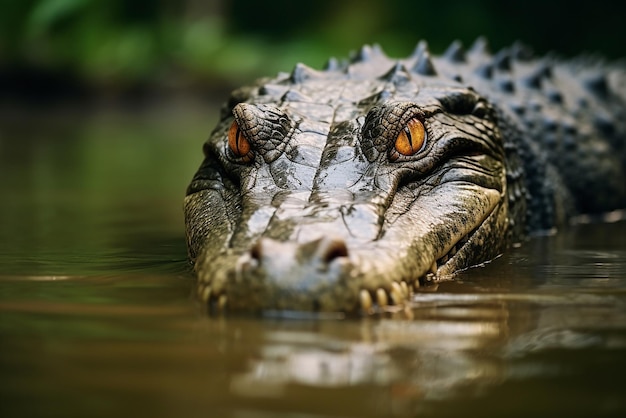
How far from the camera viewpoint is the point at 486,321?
8.80ft

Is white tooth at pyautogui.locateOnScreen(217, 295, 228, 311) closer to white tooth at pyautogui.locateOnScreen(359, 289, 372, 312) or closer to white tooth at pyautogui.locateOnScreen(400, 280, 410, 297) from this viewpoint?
white tooth at pyautogui.locateOnScreen(359, 289, 372, 312)

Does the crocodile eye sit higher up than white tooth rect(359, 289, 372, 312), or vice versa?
the crocodile eye

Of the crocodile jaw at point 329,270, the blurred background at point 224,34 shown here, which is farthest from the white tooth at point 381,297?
the blurred background at point 224,34

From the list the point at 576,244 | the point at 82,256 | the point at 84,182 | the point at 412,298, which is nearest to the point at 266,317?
the point at 412,298

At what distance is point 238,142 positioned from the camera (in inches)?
148

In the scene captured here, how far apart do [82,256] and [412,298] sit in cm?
163

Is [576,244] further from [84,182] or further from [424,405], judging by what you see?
[84,182]

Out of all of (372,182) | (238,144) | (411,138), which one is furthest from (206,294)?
(411,138)

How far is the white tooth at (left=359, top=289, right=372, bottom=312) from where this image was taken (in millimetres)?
2684

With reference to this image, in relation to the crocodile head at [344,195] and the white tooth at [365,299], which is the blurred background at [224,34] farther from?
the white tooth at [365,299]

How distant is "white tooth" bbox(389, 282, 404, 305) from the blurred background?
1608cm

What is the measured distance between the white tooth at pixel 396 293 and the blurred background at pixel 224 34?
16.1 meters

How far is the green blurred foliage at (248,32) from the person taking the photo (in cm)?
1862

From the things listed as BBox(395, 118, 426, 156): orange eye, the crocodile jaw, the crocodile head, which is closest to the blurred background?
the crocodile head
